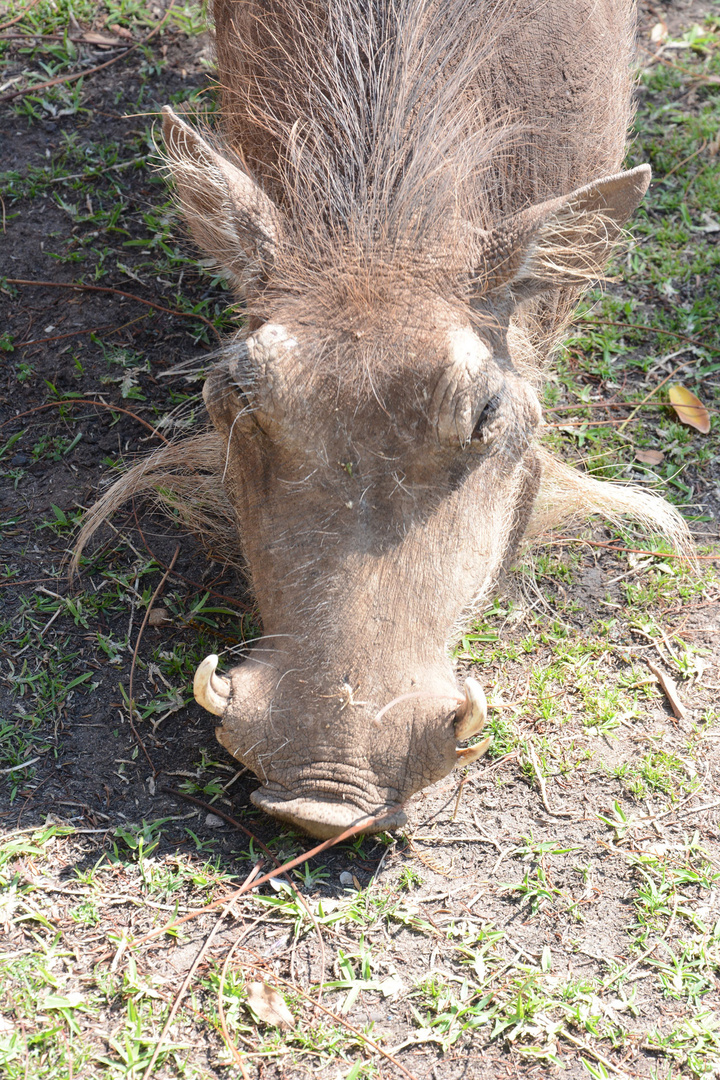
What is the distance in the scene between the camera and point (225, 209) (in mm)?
2689

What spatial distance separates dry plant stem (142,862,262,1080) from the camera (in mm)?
2322

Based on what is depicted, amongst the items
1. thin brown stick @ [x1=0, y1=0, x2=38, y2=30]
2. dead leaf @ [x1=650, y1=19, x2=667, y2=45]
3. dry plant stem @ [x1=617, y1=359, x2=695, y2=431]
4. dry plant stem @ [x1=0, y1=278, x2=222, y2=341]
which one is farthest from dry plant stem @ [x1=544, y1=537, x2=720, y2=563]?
thin brown stick @ [x1=0, y1=0, x2=38, y2=30]

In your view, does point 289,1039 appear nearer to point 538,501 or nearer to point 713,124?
point 538,501

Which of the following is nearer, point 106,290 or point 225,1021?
point 225,1021

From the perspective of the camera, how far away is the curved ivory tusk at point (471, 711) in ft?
7.84

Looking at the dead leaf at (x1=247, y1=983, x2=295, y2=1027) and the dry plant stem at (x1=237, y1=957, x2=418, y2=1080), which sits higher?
the dead leaf at (x1=247, y1=983, x2=295, y2=1027)

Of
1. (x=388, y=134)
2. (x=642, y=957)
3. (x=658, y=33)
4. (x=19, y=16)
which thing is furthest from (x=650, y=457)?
(x=19, y=16)

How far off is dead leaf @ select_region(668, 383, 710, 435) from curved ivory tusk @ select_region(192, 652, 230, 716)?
8.42 feet

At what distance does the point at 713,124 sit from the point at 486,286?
350 centimetres

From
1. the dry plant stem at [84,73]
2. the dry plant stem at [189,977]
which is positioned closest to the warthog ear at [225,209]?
the dry plant stem at [189,977]

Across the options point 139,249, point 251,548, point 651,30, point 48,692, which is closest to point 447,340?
point 251,548

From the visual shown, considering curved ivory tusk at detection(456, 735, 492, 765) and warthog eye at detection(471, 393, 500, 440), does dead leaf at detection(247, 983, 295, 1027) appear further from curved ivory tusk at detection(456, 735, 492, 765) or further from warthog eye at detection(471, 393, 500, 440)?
warthog eye at detection(471, 393, 500, 440)

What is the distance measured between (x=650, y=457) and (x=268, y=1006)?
2.69 m

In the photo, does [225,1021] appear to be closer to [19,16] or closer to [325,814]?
[325,814]
